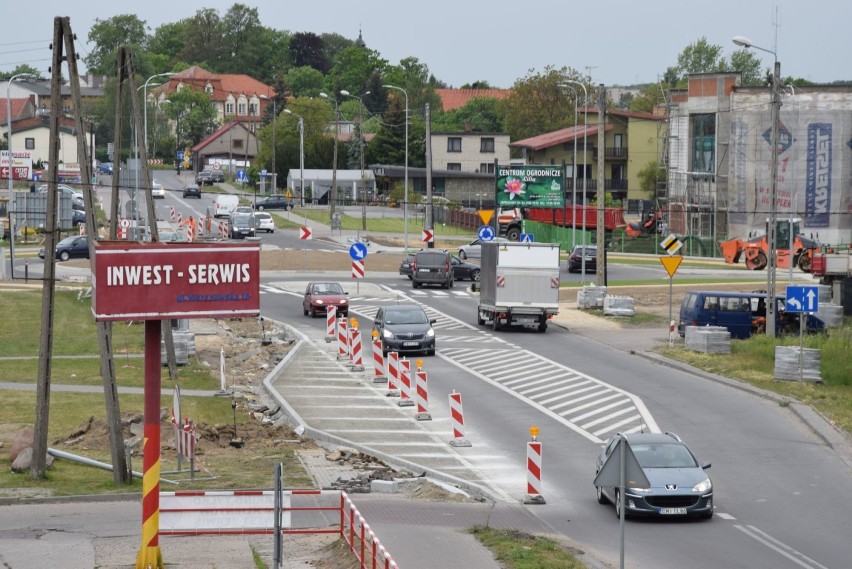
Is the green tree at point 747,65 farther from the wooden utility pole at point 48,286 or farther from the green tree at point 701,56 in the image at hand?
the wooden utility pole at point 48,286

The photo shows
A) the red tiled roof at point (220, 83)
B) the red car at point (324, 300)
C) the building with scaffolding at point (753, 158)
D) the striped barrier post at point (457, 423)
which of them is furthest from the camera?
the red tiled roof at point (220, 83)

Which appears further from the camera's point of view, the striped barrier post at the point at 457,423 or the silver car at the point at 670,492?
the striped barrier post at the point at 457,423

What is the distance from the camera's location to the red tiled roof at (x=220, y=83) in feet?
601

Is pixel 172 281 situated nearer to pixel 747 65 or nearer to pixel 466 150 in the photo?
pixel 466 150

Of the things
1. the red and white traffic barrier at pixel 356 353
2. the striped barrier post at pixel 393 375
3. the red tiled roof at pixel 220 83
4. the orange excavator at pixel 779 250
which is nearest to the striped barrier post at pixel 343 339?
the red and white traffic barrier at pixel 356 353

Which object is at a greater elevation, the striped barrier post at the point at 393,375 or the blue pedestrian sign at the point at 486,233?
the blue pedestrian sign at the point at 486,233

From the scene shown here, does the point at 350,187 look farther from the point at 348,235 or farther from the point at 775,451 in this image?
the point at 775,451

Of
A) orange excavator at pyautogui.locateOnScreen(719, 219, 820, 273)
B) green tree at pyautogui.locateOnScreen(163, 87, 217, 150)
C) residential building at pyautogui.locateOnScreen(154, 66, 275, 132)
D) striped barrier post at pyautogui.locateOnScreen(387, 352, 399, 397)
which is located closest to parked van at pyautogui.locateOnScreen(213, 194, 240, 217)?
orange excavator at pyautogui.locateOnScreen(719, 219, 820, 273)

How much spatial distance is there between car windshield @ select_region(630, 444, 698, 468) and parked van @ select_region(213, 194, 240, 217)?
76.0 metres

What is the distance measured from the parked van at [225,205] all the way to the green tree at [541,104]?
2003 inches

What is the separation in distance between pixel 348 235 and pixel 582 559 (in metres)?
73.9

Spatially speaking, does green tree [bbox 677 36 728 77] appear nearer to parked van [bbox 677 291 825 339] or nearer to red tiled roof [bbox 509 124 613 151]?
red tiled roof [bbox 509 124 613 151]

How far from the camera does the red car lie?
4931cm

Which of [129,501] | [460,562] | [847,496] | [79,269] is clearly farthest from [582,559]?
[79,269]
